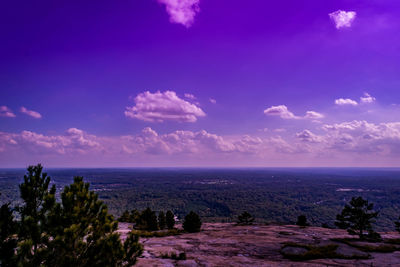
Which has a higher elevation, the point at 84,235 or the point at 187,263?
the point at 84,235

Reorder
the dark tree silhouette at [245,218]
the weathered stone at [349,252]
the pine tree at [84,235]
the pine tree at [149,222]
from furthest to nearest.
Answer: the dark tree silhouette at [245,218], the pine tree at [149,222], the weathered stone at [349,252], the pine tree at [84,235]

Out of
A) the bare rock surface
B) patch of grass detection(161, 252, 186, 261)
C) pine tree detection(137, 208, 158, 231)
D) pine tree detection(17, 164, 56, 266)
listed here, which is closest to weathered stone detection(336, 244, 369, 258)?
the bare rock surface

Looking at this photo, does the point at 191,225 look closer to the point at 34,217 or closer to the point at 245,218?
the point at 245,218

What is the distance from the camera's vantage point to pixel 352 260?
60.1 feet

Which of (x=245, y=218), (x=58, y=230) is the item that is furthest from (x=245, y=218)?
(x=58, y=230)

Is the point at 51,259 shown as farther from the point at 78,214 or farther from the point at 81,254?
the point at 78,214

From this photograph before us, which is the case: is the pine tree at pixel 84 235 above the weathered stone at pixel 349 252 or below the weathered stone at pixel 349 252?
above

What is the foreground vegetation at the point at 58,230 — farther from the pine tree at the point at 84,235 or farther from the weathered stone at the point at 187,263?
the weathered stone at the point at 187,263

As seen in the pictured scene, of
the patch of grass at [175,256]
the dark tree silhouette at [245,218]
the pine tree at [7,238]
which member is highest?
the pine tree at [7,238]

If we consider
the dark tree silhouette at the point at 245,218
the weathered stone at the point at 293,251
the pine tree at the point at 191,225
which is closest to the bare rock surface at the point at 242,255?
the weathered stone at the point at 293,251

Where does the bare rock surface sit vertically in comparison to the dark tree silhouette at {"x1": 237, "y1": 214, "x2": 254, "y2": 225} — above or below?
above

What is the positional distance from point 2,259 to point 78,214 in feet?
9.87

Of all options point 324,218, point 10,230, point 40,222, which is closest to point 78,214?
point 40,222

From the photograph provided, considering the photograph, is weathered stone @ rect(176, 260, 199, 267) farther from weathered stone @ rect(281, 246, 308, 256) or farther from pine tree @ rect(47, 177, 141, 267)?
weathered stone @ rect(281, 246, 308, 256)
